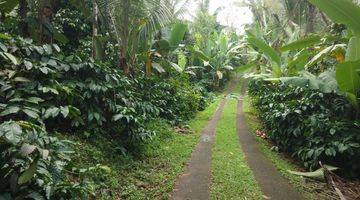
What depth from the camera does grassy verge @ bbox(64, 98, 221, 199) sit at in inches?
158

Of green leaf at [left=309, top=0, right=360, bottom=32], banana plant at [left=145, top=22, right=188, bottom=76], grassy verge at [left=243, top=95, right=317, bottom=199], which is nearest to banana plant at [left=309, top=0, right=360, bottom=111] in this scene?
green leaf at [left=309, top=0, right=360, bottom=32]

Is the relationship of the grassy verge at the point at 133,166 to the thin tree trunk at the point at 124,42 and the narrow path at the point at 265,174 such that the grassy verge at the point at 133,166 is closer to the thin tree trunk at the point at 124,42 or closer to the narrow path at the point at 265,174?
the narrow path at the point at 265,174

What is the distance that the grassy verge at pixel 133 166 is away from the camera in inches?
158

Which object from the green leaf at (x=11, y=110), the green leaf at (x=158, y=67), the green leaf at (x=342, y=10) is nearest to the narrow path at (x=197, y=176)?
the green leaf at (x=11, y=110)

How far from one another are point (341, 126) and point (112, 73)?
3.56 meters

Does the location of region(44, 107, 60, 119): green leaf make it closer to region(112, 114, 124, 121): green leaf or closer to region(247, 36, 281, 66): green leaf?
region(112, 114, 124, 121): green leaf

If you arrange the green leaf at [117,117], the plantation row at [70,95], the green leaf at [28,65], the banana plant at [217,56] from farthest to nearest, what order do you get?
1. the banana plant at [217,56]
2. the green leaf at [117,117]
3. the green leaf at [28,65]
4. the plantation row at [70,95]

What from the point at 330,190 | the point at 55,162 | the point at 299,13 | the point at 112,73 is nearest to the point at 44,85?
the point at 112,73

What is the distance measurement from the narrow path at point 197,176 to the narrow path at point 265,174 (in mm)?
710

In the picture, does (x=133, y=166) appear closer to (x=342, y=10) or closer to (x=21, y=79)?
(x=21, y=79)

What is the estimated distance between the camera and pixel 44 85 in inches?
161

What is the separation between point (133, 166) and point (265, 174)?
1995 millimetres

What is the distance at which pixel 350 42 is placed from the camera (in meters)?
4.71

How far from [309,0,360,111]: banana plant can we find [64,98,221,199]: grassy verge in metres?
2.69
